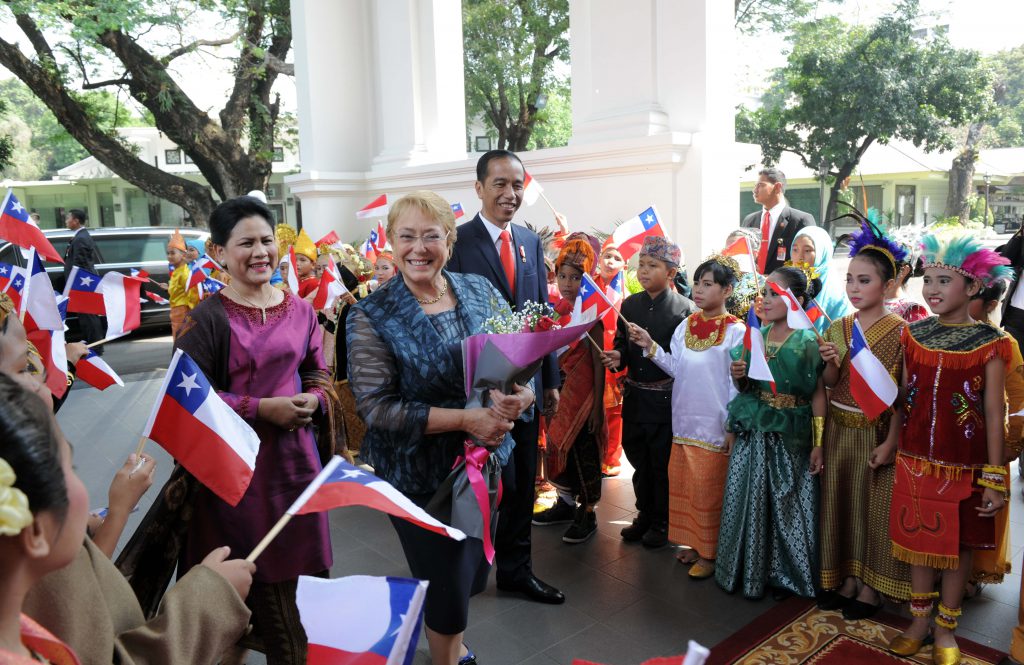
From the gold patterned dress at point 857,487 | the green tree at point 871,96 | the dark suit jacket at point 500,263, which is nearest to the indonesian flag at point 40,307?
the dark suit jacket at point 500,263

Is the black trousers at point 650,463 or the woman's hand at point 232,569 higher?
the woman's hand at point 232,569

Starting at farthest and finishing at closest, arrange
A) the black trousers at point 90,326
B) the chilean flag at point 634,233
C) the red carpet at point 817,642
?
the black trousers at point 90,326 < the chilean flag at point 634,233 < the red carpet at point 817,642

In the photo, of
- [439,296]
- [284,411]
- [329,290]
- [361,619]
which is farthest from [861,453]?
[329,290]

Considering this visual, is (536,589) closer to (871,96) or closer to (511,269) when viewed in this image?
(511,269)

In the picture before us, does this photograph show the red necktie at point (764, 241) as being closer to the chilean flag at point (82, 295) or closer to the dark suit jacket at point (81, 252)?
the chilean flag at point (82, 295)

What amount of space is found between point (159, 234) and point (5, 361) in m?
12.0

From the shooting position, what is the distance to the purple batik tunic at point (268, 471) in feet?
8.35

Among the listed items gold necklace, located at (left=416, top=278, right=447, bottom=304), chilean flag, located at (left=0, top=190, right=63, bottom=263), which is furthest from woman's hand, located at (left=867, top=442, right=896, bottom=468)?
chilean flag, located at (left=0, top=190, right=63, bottom=263)

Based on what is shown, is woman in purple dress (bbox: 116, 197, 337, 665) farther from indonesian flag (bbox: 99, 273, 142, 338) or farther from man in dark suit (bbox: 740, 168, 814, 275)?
man in dark suit (bbox: 740, 168, 814, 275)

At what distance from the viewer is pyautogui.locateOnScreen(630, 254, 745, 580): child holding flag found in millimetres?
3559

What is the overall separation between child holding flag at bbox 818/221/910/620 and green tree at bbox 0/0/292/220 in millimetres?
12735

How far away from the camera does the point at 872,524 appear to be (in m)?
3.18

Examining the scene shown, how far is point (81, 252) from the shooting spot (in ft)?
32.7

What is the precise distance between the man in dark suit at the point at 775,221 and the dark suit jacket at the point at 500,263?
9.32 ft
